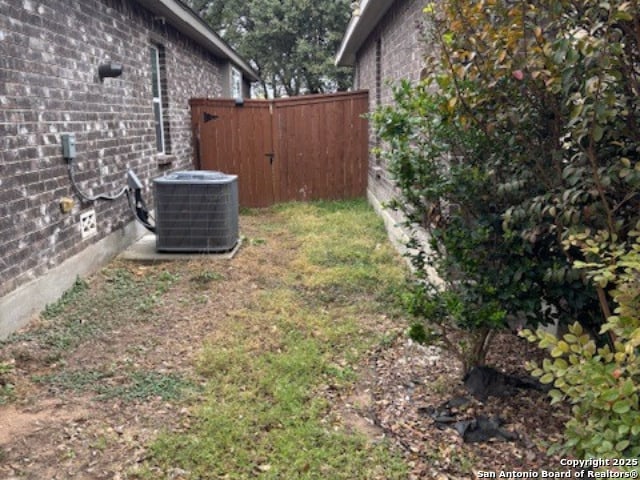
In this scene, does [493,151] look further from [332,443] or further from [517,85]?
[332,443]

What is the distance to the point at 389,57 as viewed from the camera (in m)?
7.77

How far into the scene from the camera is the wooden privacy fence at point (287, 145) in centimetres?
999

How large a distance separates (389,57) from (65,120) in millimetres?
4587

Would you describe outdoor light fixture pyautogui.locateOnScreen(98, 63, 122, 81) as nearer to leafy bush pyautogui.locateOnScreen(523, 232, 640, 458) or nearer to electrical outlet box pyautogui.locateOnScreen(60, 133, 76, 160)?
electrical outlet box pyautogui.locateOnScreen(60, 133, 76, 160)

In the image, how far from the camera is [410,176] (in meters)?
3.05

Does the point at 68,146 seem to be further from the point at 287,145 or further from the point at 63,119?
the point at 287,145

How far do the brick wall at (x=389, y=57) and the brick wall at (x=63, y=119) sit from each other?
2.86 m

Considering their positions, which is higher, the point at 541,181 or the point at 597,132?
the point at 597,132

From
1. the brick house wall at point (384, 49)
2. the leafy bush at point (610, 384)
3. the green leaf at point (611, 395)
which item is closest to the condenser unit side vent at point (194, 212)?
the brick house wall at point (384, 49)

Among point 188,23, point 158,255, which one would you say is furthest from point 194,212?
point 188,23

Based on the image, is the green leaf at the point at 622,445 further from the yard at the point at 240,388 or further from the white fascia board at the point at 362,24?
the white fascia board at the point at 362,24

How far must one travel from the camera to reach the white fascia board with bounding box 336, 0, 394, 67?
7.37 metres

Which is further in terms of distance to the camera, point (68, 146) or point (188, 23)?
point (188, 23)

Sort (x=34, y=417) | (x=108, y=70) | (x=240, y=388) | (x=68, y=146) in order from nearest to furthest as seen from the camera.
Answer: (x=34, y=417) → (x=240, y=388) → (x=68, y=146) → (x=108, y=70)
